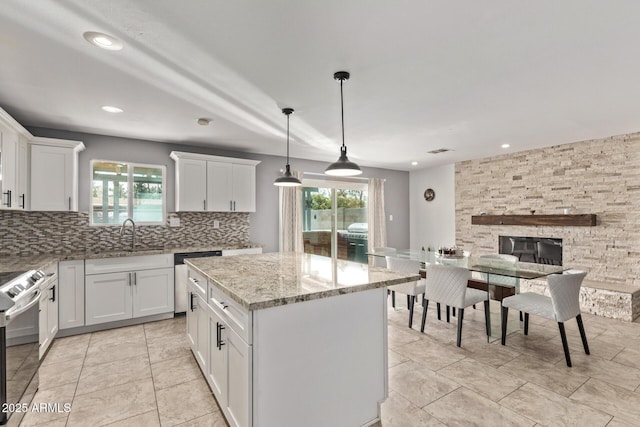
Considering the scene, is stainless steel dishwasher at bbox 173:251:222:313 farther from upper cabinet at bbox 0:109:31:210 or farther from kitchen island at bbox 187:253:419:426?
kitchen island at bbox 187:253:419:426

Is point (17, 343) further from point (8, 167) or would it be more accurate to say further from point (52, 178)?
point (52, 178)

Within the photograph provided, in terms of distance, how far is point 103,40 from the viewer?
1.93m

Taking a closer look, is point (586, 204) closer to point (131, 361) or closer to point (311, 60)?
point (311, 60)

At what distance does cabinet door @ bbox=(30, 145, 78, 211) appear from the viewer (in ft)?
11.4

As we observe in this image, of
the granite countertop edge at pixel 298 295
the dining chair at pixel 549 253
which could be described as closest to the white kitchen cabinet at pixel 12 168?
Result: the granite countertop edge at pixel 298 295

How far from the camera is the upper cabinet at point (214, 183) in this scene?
14.3 ft

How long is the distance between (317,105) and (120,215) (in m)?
3.04

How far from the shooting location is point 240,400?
5.69 feet

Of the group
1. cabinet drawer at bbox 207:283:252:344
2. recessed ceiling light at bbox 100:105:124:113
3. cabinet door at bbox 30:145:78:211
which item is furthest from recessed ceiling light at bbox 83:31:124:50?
cabinet door at bbox 30:145:78:211

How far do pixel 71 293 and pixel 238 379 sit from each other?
2.85 m

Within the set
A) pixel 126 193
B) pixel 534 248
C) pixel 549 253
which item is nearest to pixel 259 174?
pixel 126 193

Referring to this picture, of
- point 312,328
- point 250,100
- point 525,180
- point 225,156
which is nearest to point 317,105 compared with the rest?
point 250,100

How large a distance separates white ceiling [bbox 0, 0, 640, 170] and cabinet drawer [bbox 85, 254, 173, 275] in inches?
60.6

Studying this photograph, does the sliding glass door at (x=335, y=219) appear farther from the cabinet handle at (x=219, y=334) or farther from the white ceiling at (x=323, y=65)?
the cabinet handle at (x=219, y=334)
